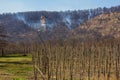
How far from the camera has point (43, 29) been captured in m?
14.9

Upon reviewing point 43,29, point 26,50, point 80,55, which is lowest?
point 26,50

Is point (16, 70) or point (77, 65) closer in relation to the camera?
point (16, 70)

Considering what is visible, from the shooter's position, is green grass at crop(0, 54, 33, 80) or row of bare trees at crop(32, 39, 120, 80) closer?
row of bare trees at crop(32, 39, 120, 80)

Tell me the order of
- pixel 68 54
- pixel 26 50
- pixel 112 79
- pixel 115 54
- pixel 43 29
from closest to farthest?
pixel 43 29
pixel 112 79
pixel 115 54
pixel 68 54
pixel 26 50

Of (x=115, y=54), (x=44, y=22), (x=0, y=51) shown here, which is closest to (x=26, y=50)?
(x=0, y=51)

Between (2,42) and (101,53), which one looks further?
(2,42)

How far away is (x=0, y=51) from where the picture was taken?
125688mm

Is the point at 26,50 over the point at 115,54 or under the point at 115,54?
under

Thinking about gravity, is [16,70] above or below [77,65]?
above

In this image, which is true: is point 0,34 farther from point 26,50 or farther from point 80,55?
point 26,50

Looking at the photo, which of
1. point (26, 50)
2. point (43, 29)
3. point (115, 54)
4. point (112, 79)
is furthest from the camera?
point (26, 50)

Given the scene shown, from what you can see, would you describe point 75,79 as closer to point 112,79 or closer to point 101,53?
point 112,79

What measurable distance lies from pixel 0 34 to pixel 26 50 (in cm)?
5556

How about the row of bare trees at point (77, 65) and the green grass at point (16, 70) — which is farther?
the green grass at point (16, 70)
